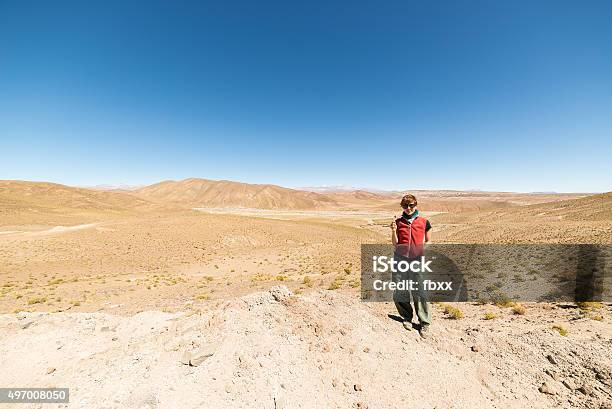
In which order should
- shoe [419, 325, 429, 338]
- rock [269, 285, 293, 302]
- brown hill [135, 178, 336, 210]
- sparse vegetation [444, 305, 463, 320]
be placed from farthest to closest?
brown hill [135, 178, 336, 210] → sparse vegetation [444, 305, 463, 320] → rock [269, 285, 293, 302] → shoe [419, 325, 429, 338]

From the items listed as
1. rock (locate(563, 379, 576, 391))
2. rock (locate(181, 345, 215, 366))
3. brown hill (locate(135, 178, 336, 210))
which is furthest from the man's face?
brown hill (locate(135, 178, 336, 210))

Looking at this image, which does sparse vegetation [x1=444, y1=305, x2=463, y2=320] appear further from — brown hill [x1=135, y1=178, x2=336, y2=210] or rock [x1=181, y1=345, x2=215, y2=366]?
brown hill [x1=135, y1=178, x2=336, y2=210]

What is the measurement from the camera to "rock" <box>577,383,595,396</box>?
4.37 metres

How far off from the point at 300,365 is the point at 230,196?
163218mm

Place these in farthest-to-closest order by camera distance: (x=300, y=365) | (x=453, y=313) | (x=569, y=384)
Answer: (x=453, y=313) < (x=569, y=384) < (x=300, y=365)

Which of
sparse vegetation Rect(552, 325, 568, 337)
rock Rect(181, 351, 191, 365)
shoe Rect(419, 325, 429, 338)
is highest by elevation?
shoe Rect(419, 325, 429, 338)

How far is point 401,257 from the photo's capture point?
527 centimetres

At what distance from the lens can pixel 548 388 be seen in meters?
4.45

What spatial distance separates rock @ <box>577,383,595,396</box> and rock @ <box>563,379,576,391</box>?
0.08 m

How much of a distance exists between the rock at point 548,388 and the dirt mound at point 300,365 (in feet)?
0.21

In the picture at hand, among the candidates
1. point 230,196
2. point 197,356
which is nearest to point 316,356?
point 197,356

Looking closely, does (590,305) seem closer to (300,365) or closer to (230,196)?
(300,365)

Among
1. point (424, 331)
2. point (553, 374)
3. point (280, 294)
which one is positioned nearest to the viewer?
point (553, 374)

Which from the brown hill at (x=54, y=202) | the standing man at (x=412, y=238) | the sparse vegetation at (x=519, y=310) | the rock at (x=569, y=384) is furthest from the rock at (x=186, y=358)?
the brown hill at (x=54, y=202)
